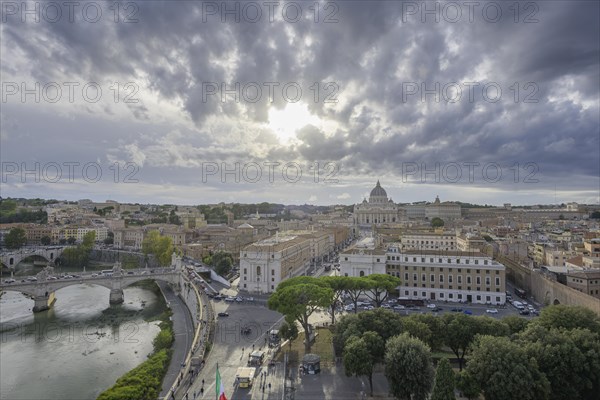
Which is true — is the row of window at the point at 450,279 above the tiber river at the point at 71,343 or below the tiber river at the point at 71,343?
above

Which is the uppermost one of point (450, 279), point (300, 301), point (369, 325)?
point (300, 301)

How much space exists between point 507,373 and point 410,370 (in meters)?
2.56

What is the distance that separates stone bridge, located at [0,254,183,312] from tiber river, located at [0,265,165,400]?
846 mm

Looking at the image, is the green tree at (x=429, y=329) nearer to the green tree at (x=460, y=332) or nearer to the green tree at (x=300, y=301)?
the green tree at (x=460, y=332)

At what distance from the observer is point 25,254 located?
47125 mm

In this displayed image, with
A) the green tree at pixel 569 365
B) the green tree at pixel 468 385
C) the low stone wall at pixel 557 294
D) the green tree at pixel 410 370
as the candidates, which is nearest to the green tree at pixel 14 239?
the green tree at pixel 410 370

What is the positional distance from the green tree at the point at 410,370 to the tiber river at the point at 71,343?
37.4 ft

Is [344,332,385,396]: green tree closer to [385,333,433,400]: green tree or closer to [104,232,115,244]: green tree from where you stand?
[385,333,433,400]: green tree

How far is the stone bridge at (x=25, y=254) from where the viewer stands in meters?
44.2

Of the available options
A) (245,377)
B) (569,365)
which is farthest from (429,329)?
(245,377)

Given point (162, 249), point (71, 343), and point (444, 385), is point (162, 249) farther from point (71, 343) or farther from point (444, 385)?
point (444, 385)

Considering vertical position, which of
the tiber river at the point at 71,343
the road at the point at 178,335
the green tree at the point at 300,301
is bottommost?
the tiber river at the point at 71,343

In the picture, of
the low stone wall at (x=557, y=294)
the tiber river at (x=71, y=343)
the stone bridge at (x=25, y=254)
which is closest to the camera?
the tiber river at (x=71, y=343)

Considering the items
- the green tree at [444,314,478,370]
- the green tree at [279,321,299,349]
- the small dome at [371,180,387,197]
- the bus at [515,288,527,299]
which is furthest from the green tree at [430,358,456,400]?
the small dome at [371,180,387,197]
